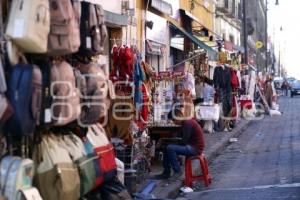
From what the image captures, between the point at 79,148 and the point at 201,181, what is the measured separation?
16.1 feet

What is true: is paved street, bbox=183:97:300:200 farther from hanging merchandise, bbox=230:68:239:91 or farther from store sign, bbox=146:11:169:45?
store sign, bbox=146:11:169:45

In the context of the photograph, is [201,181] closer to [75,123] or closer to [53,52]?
[75,123]

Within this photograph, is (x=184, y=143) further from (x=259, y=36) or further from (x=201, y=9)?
(x=259, y=36)

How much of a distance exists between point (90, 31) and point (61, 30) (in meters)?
0.83

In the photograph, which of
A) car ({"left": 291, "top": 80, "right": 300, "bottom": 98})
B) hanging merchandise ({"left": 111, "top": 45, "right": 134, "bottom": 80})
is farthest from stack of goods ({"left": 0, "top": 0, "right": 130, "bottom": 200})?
car ({"left": 291, "top": 80, "right": 300, "bottom": 98})

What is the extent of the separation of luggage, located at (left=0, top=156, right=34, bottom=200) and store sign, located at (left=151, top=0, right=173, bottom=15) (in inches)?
417

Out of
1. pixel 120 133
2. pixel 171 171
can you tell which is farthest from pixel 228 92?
pixel 120 133

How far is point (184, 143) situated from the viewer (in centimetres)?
1080

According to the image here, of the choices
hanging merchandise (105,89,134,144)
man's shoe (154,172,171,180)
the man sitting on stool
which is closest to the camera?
hanging merchandise (105,89,134,144)

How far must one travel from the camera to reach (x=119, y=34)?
1338 centimetres

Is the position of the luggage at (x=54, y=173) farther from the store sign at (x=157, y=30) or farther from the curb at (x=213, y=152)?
the store sign at (x=157, y=30)

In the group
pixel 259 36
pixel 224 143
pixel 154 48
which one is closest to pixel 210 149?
pixel 224 143

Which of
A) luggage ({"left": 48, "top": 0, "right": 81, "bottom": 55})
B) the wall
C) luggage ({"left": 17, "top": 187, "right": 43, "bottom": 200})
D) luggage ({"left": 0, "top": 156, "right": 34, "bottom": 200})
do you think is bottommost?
luggage ({"left": 17, "top": 187, "right": 43, "bottom": 200})

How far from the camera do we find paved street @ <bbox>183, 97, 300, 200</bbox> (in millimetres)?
10109
